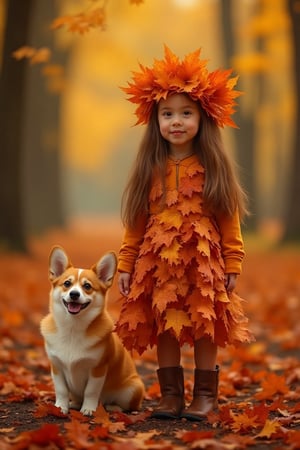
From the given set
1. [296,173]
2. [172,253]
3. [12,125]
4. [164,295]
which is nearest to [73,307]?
[164,295]

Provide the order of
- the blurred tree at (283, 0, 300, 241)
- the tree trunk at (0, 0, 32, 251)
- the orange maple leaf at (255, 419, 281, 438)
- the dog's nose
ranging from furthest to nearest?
the blurred tree at (283, 0, 300, 241) → the tree trunk at (0, 0, 32, 251) → the dog's nose → the orange maple leaf at (255, 419, 281, 438)

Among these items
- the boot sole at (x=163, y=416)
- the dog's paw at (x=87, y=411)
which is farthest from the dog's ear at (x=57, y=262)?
the boot sole at (x=163, y=416)

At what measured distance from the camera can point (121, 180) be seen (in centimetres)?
5494

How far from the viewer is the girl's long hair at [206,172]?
4410mm

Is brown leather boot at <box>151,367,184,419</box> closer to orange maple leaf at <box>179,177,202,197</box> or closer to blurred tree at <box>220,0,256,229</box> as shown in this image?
orange maple leaf at <box>179,177,202,197</box>

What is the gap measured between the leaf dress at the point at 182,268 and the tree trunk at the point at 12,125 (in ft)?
26.9

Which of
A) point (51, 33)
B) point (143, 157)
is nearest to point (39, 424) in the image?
point (143, 157)

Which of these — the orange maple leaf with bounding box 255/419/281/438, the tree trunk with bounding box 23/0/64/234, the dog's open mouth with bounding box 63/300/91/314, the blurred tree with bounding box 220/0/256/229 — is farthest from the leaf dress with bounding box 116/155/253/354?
the blurred tree with bounding box 220/0/256/229

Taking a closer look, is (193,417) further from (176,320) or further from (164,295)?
(164,295)

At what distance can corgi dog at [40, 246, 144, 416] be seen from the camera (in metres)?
4.32

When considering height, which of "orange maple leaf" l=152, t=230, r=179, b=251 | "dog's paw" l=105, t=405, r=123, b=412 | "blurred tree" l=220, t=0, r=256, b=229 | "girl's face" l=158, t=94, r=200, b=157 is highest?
"blurred tree" l=220, t=0, r=256, b=229

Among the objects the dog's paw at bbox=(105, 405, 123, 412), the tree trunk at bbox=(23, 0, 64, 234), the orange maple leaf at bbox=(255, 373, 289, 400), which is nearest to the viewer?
the dog's paw at bbox=(105, 405, 123, 412)

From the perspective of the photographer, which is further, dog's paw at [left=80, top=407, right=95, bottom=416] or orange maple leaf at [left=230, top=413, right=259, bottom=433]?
dog's paw at [left=80, top=407, right=95, bottom=416]

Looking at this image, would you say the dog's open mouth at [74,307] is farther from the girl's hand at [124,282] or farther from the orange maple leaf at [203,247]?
the orange maple leaf at [203,247]
